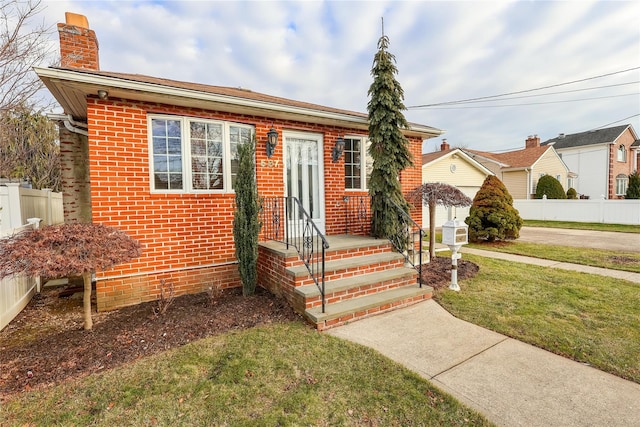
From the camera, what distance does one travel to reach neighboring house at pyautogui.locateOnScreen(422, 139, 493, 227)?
14.8m

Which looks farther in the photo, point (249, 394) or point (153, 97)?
point (153, 97)

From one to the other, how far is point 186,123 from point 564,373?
583cm

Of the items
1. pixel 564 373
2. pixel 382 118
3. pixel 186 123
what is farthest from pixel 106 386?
pixel 382 118

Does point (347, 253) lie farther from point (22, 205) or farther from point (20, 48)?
point (20, 48)

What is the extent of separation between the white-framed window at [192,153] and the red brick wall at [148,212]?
0.12m

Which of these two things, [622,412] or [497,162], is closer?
[622,412]

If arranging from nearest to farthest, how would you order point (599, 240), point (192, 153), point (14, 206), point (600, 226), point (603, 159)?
point (14, 206), point (192, 153), point (599, 240), point (600, 226), point (603, 159)

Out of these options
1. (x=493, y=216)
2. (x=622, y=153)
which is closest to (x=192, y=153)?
(x=493, y=216)

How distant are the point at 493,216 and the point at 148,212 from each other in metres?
9.96

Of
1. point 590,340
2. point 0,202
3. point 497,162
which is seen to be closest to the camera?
point 590,340

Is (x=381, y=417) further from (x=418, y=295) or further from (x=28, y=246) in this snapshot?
(x=28, y=246)

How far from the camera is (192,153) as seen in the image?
16.1ft

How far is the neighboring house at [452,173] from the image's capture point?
1484 centimetres

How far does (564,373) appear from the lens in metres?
2.67
